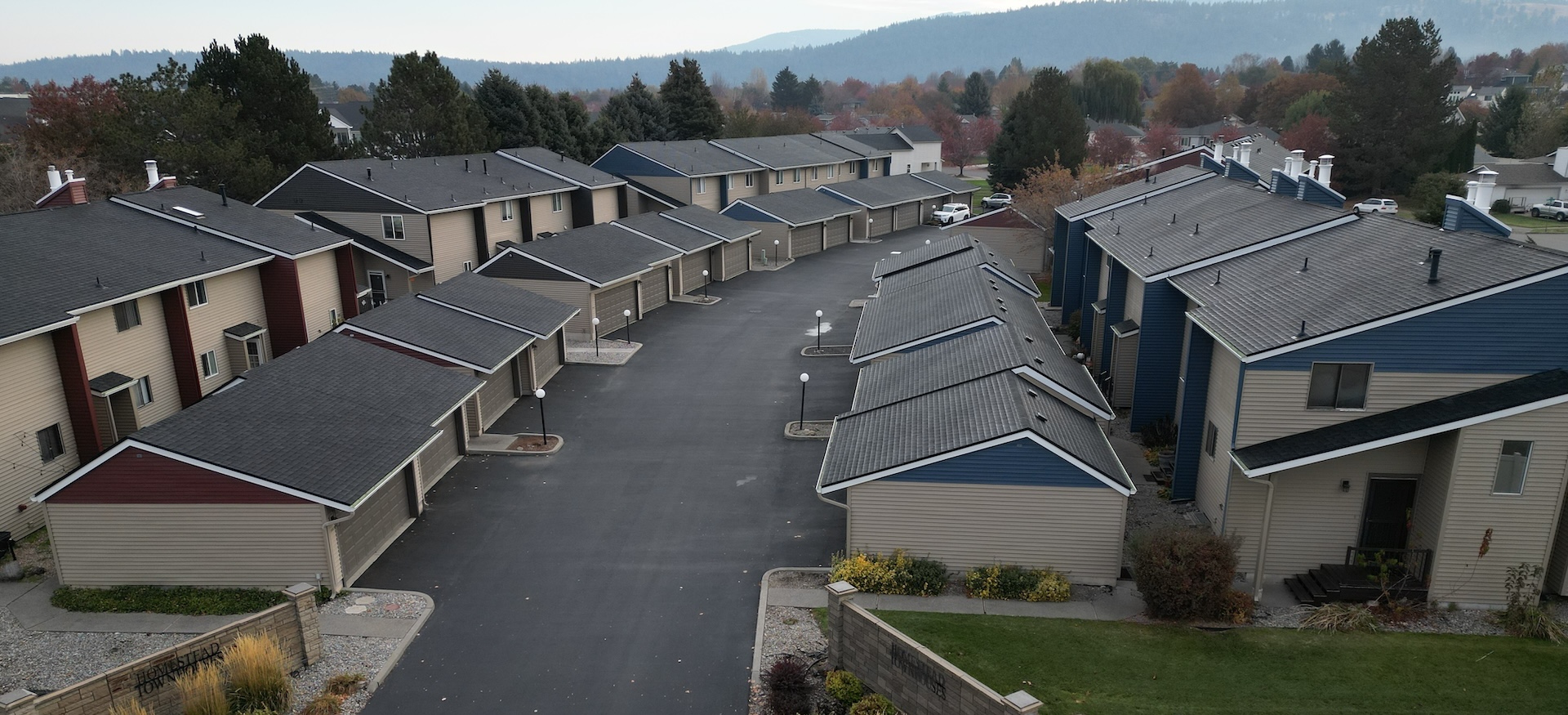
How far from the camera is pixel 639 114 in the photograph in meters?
87.2

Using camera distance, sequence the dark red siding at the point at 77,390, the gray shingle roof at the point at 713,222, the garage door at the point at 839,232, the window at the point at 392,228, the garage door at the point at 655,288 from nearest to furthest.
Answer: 1. the dark red siding at the point at 77,390
2. the window at the point at 392,228
3. the garage door at the point at 655,288
4. the gray shingle roof at the point at 713,222
5. the garage door at the point at 839,232

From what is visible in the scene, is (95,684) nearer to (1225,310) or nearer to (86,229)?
(86,229)

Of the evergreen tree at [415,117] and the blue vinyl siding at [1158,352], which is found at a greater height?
the evergreen tree at [415,117]

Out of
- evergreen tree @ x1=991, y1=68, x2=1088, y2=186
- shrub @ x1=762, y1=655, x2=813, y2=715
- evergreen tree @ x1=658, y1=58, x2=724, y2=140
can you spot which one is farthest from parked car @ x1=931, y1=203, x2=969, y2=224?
shrub @ x1=762, y1=655, x2=813, y2=715

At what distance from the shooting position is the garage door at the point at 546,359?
32.8 meters

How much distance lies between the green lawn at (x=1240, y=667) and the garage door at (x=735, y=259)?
37.8 metres

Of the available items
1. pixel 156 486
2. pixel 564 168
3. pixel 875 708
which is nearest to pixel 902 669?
pixel 875 708

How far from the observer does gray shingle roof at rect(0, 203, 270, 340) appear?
22.4 m

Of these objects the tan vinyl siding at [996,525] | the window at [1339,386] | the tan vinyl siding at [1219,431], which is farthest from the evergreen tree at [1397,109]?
the tan vinyl siding at [996,525]

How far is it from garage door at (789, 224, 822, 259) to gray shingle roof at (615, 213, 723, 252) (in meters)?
9.73

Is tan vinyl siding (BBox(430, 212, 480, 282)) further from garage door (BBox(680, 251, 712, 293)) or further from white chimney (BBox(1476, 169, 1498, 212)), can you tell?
white chimney (BBox(1476, 169, 1498, 212))

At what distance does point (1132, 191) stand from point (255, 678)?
3731cm

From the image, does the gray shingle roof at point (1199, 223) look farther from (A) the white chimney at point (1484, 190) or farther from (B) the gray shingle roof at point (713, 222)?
(B) the gray shingle roof at point (713, 222)

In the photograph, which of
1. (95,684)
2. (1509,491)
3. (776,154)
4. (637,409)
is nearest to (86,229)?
(637,409)
